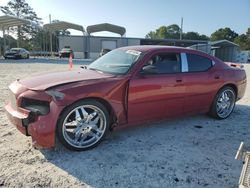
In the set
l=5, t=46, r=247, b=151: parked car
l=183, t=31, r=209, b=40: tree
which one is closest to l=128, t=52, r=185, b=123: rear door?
l=5, t=46, r=247, b=151: parked car

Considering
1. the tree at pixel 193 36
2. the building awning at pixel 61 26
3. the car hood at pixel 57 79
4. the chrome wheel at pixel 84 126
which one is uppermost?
the tree at pixel 193 36

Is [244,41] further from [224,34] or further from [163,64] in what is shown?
[163,64]

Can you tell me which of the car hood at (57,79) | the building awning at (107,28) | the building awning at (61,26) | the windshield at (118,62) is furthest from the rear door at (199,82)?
the building awning at (107,28)

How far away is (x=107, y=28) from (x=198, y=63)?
3359cm

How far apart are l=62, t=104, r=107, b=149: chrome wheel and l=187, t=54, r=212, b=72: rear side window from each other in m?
2.02

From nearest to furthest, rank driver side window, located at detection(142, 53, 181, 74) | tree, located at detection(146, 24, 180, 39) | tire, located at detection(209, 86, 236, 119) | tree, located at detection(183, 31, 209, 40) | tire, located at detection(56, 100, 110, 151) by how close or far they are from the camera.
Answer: tire, located at detection(56, 100, 110, 151), driver side window, located at detection(142, 53, 181, 74), tire, located at detection(209, 86, 236, 119), tree, located at detection(183, 31, 209, 40), tree, located at detection(146, 24, 180, 39)

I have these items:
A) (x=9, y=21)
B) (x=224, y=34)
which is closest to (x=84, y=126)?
(x=9, y=21)

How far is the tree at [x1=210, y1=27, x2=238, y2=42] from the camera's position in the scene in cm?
7881

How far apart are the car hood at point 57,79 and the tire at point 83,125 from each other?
0.39m

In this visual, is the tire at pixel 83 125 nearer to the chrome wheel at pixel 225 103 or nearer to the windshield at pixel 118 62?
the windshield at pixel 118 62

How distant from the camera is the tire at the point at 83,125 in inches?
132

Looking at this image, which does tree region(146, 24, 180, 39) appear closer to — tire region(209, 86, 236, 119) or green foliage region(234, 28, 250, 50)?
green foliage region(234, 28, 250, 50)

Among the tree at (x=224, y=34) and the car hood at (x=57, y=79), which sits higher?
the tree at (x=224, y=34)

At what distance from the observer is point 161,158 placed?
3381 mm
